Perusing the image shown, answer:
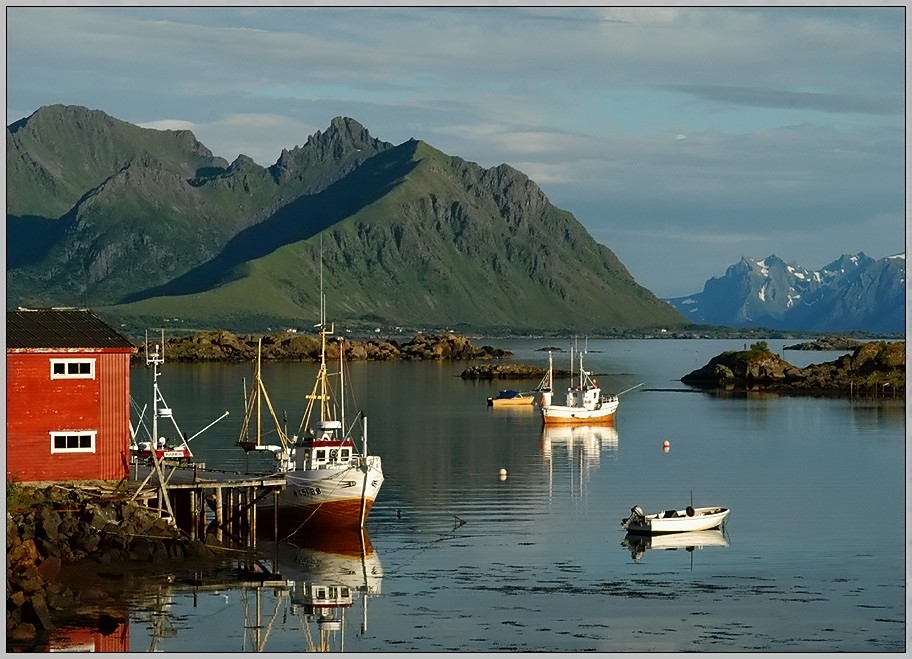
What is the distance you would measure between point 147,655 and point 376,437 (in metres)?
62.7

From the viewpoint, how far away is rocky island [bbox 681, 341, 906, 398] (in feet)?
463

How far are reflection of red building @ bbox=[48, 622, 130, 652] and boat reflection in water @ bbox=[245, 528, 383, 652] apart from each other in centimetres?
322

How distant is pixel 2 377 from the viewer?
110ft

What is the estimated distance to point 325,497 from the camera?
171 feet

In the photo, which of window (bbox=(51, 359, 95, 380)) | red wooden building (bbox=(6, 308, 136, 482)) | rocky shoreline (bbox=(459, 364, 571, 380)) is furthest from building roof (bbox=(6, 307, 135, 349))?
rocky shoreline (bbox=(459, 364, 571, 380))

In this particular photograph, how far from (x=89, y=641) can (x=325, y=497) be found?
17.7 meters

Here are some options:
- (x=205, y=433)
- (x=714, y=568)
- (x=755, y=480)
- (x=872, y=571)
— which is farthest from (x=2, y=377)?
(x=205, y=433)

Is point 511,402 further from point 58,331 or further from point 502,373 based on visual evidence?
point 58,331

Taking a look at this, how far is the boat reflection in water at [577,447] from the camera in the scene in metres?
77.4

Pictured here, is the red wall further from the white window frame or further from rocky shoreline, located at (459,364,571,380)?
rocky shoreline, located at (459,364,571,380)

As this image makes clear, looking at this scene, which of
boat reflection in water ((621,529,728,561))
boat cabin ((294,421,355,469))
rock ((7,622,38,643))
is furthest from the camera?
boat cabin ((294,421,355,469))

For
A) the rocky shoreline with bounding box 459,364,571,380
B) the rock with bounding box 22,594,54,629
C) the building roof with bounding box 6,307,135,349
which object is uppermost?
the building roof with bounding box 6,307,135,349

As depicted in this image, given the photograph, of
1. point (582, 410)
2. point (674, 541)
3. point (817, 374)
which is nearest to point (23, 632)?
point (674, 541)

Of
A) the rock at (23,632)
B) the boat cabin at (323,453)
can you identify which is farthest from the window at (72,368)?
the rock at (23,632)
